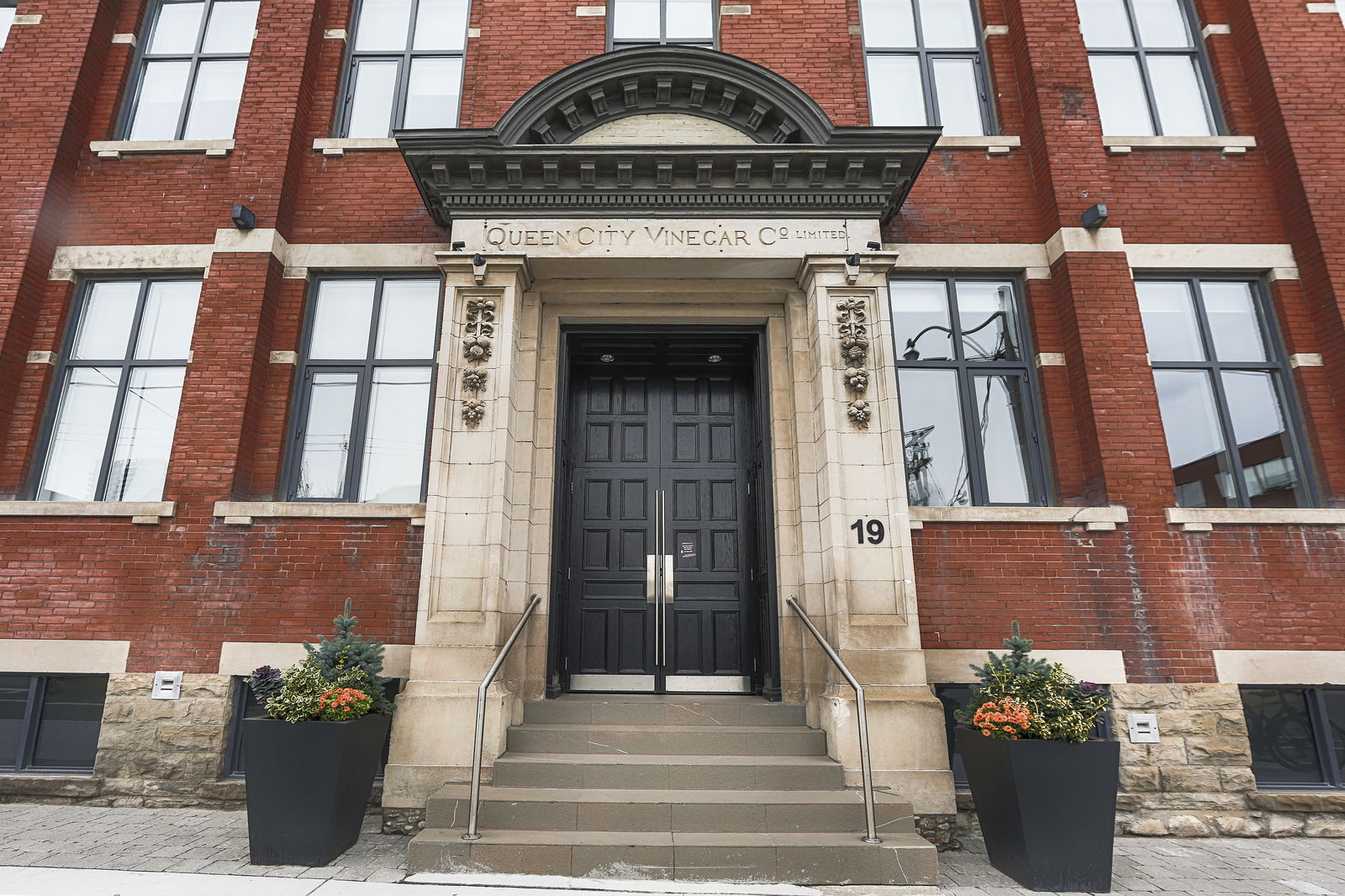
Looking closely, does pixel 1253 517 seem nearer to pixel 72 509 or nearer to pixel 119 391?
pixel 72 509

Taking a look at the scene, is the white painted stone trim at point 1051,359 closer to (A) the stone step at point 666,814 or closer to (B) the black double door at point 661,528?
(B) the black double door at point 661,528

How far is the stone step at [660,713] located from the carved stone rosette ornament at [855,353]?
2.85 m

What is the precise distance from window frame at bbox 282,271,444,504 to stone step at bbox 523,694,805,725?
267 cm

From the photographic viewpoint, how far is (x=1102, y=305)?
7719mm

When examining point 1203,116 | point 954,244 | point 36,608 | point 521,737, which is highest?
point 1203,116

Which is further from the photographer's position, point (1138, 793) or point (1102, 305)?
point (1102, 305)

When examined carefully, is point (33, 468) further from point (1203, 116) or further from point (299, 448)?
point (1203, 116)

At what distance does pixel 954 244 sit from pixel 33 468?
34.8 feet

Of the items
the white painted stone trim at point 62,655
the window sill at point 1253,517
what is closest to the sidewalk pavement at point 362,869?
the white painted stone trim at point 62,655

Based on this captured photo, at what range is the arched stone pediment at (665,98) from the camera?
7.36 metres

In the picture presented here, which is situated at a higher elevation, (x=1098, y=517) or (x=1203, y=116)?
(x=1203, y=116)

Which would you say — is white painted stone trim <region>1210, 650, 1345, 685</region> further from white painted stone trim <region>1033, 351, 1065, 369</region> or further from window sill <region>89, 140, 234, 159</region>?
window sill <region>89, 140, 234, 159</region>

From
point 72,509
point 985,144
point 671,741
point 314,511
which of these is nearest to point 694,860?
point 671,741

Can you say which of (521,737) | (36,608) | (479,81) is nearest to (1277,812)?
(521,737)
